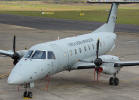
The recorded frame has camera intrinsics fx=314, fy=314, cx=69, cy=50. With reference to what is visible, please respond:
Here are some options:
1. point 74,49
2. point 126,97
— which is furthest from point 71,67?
point 126,97

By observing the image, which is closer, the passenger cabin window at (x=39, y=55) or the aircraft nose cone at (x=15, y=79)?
the aircraft nose cone at (x=15, y=79)

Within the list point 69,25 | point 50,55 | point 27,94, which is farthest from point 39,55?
point 69,25

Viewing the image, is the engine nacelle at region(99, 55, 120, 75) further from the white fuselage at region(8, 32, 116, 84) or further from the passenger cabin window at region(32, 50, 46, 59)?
the passenger cabin window at region(32, 50, 46, 59)

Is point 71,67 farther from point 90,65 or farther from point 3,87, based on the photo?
point 3,87

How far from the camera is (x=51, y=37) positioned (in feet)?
152

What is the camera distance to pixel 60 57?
63.7 ft

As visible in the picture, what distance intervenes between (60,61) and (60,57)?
248 millimetres

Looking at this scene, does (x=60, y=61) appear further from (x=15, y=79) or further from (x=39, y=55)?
(x=15, y=79)

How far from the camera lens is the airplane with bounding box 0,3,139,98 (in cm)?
1717

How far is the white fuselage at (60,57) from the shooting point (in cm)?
1697

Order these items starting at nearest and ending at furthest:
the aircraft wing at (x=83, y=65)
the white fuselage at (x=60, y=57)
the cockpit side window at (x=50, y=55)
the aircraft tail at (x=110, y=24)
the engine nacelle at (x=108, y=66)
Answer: the white fuselage at (x=60, y=57)
the cockpit side window at (x=50, y=55)
the engine nacelle at (x=108, y=66)
the aircraft wing at (x=83, y=65)
the aircraft tail at (x=110, y=24)

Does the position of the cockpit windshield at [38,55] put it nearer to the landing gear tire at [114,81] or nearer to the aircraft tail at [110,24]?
the landing gear tire at [114,81]

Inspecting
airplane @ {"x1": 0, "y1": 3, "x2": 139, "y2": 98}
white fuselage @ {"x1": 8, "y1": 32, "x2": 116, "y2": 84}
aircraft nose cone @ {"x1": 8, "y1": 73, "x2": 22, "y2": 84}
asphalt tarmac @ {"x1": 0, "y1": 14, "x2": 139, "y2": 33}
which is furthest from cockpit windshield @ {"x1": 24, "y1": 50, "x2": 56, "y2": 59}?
asphalt tarmac @ {"x1": 0, "y1": 14, "x2": 139, "y2": 33}

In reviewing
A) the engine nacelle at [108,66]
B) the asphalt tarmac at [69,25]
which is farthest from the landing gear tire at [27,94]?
the asphalt tarmac at [69,25]
